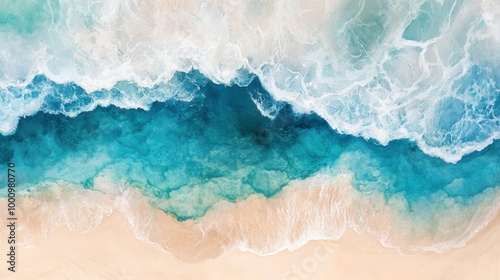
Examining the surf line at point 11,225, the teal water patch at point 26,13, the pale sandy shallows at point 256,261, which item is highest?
the teal water patch at point 26,13

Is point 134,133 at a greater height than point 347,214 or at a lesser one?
greater

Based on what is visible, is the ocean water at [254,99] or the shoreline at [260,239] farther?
the shoreline at [260,239]

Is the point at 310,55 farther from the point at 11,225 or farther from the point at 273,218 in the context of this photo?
the point at 11,225

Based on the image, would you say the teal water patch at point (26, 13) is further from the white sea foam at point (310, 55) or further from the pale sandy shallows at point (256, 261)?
the pale sandy shallows at point (256, 261)

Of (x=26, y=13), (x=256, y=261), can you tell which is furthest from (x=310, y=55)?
(x=26, y=13)

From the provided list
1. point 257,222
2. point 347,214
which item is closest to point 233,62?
point 257,222

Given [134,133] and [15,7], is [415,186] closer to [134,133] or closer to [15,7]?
[134,133]

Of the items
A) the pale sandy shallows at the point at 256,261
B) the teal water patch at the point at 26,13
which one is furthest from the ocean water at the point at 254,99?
the pale sandy shallows at the point at 256,261
